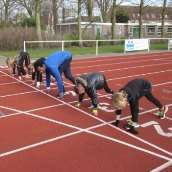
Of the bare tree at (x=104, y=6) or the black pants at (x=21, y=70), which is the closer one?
the black pants at (x=21, y=70)

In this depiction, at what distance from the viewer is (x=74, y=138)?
689 centimetres

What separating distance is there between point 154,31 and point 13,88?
53.8m

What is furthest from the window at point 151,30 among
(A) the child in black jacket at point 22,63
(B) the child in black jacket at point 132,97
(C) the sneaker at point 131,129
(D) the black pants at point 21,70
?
(C) the sneaker at point 131,129

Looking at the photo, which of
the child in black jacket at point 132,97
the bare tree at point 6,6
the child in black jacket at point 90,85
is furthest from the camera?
the bare tree at point 6,6

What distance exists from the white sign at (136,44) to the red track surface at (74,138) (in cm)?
1715

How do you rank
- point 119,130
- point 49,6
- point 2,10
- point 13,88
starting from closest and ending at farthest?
point 119,130
point 13,88
point 2,10
point 49,6

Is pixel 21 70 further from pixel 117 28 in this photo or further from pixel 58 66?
pixel 117 28

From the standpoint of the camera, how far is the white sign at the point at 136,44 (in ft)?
91.2

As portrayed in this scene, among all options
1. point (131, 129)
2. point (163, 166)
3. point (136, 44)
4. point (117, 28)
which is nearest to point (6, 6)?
point (117, 28)

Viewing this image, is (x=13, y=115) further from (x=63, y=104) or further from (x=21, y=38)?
(x=21, y=38)

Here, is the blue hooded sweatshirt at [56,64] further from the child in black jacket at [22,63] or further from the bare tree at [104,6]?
the bare tree at [104,6]

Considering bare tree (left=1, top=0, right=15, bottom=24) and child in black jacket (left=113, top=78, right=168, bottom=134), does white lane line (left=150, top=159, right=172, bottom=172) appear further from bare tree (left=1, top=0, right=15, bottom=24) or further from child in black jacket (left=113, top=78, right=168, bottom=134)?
bare tree (left=1, top=0, right=15, bottom=24)

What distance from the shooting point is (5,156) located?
600 cm

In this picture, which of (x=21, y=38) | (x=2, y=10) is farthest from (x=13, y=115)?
(x=2, y=10)
